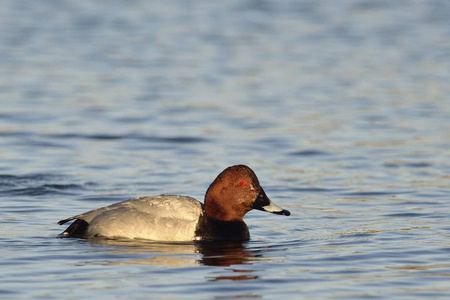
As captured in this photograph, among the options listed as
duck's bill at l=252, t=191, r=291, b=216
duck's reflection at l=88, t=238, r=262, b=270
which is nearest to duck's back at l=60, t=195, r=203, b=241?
duck's reflection at l=88, t=238, r=262, b=270

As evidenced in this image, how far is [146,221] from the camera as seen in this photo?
11.5 m

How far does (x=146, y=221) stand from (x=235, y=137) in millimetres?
7633

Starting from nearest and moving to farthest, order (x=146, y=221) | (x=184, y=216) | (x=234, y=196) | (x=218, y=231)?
(x=146, y=221) < (x=184, y=216) < (x=218, y=231) < (x=234, y=196)

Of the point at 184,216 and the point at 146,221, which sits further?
the point at 184,216

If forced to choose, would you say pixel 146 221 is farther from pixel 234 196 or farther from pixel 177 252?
pixel 234 196

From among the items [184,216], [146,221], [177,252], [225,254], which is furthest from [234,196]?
[177,252]

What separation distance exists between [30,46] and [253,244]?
59.7 feet

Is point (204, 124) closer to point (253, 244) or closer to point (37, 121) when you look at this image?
point (37, 121)

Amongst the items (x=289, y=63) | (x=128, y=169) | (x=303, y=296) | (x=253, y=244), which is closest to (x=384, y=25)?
(x=289, y=63)

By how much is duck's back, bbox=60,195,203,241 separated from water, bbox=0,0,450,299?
0.67 ft

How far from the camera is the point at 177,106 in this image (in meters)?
21.8

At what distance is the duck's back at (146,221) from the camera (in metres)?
11.5

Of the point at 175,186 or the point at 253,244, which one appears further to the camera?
the point at 175,186

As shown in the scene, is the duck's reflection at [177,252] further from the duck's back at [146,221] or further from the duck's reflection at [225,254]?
the duck's back at [146,221]
